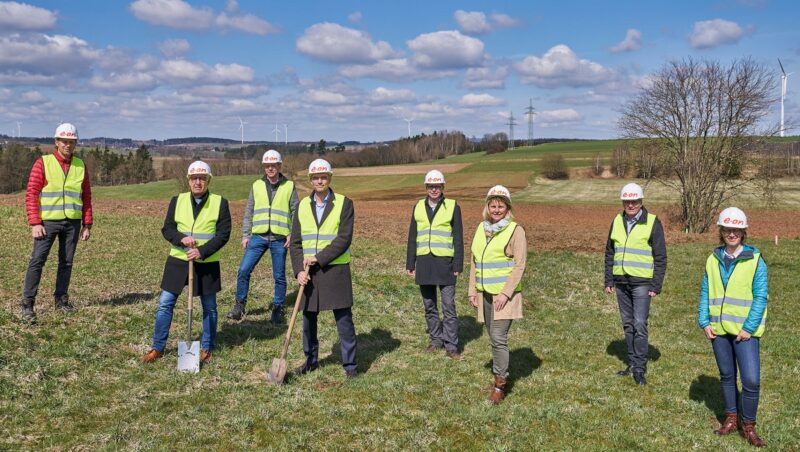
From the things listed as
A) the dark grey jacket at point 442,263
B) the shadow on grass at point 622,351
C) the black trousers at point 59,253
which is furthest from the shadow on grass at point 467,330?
the black trousers at point 59,253

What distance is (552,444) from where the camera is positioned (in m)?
5.93

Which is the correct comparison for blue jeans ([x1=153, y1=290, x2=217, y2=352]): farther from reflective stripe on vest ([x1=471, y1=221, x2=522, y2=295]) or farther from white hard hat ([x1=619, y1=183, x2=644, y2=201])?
white hard hat ([x1=619, y1=183, x2=644, y2=201])

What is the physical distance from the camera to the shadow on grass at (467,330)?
1006 cm

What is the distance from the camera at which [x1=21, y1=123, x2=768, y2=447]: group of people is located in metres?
6.10

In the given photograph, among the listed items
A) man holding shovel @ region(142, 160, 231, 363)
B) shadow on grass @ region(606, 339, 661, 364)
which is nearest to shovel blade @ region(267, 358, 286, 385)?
man holding shovel @ region(142, 160, 231, 363)

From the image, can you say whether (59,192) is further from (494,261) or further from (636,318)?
(636,318)

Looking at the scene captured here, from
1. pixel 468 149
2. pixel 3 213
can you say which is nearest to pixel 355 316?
pixel 3 213

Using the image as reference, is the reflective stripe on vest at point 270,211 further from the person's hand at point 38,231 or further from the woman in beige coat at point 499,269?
the woman in beige coat at point 499,269

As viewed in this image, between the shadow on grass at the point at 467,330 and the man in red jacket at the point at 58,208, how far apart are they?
609cm

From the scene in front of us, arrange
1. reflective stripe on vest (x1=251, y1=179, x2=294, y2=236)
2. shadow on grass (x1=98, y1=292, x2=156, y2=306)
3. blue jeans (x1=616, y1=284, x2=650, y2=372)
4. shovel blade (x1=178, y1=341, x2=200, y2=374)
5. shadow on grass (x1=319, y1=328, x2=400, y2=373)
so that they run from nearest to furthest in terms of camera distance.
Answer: shovel blade (x1=178, y1=341, x2=200, y2=374), blue jeans (x1=616, y1=284, x2=650, y2=372), shadow on grass (x1=319, y1=328, x2=400, y2=373), reflective stripe on vest (x1=251, y1=179, x2=294, y2=236), shadow on grass (x1=98, y1=292, x2=156, y2=306)

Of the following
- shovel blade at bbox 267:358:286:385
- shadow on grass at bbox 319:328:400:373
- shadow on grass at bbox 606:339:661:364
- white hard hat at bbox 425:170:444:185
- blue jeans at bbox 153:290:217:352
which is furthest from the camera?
shadow on grass at bbox 606:339:661:364

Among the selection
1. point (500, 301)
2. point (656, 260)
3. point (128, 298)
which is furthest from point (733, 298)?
point (128, 298)

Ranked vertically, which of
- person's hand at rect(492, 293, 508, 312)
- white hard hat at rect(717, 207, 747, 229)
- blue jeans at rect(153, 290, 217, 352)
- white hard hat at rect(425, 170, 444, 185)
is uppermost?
white hard hat at rect(425, 170, 444, 185)

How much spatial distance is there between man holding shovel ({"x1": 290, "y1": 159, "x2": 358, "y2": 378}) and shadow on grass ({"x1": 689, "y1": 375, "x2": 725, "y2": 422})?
4420 mm
